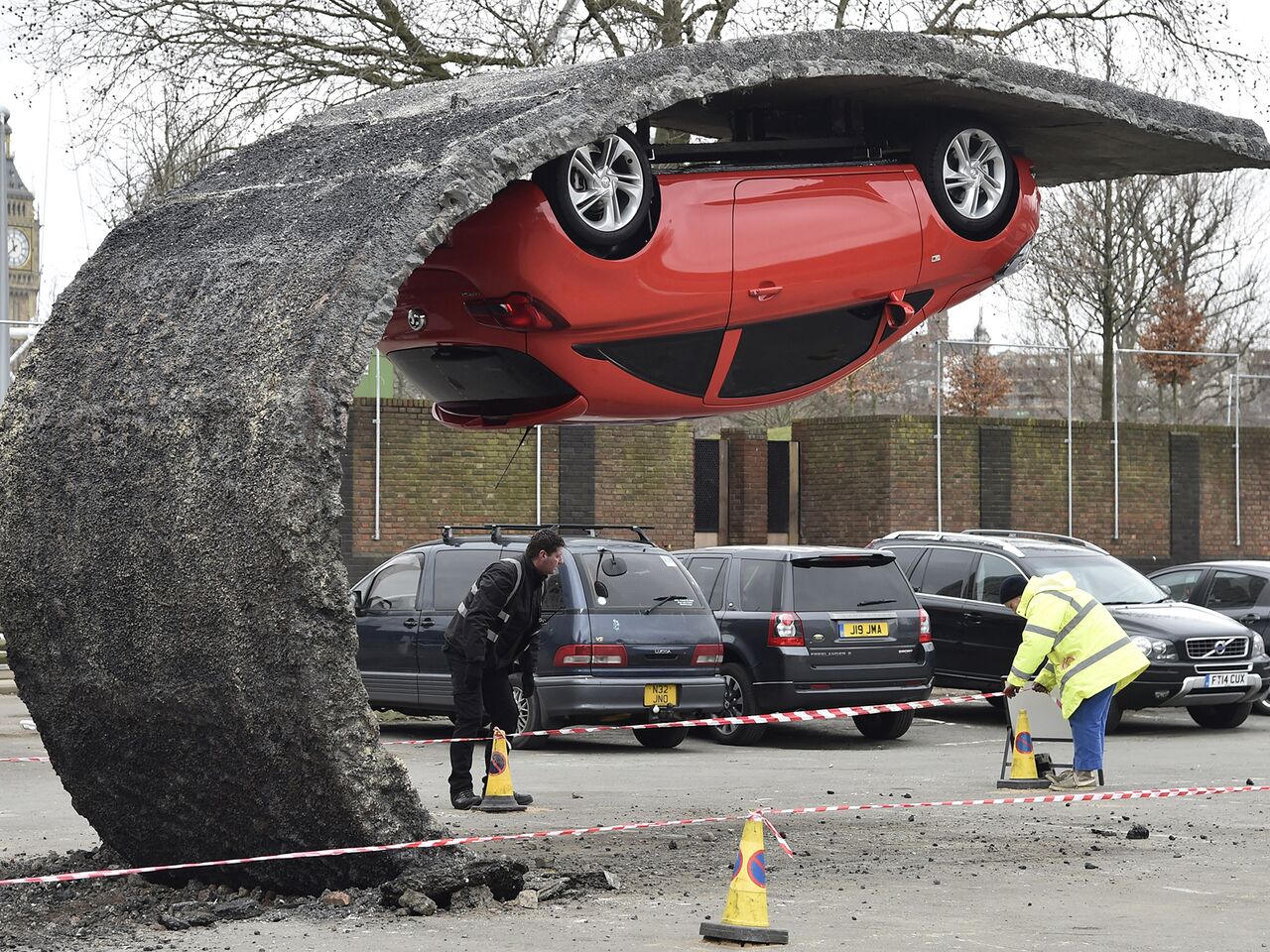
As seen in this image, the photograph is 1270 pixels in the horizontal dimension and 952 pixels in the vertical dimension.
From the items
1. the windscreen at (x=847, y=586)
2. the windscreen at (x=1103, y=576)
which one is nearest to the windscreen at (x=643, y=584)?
the windscreen at (x=847, y=586)

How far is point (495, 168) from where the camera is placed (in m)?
7.50

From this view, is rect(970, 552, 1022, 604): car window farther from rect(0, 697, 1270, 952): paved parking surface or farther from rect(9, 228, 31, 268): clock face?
rect(9, 228, 31, 268): clock face

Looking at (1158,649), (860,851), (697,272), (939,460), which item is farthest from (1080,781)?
(939,460)

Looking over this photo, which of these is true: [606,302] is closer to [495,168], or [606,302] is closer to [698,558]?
[495,168]

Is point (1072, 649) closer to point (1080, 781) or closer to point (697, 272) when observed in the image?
point (1080, 781)

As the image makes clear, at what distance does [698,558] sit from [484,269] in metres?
8.86

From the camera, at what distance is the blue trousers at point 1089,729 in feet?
40.0

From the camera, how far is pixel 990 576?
1795 centimetres

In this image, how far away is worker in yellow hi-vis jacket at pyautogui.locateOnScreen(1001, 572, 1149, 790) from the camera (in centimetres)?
1202

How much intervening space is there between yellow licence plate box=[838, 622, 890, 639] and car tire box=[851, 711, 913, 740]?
847mm

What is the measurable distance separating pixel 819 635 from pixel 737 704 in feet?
3.27

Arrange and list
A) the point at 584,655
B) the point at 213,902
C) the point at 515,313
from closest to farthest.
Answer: the point at 213,902
the point at 515,313
the point at 584,655

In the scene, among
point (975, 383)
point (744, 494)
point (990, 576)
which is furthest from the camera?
point (975, 383)

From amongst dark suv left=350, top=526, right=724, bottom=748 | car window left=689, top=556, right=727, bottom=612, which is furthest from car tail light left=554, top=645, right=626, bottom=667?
car window left=689, top=556, right=727, bottom=612
